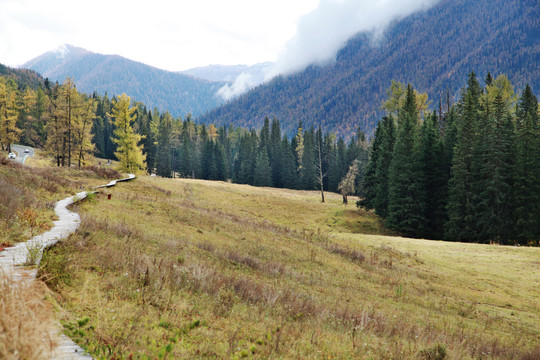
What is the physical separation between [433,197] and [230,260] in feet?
128

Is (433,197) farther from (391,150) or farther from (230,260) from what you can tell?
(230,260)

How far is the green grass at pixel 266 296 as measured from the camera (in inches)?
206

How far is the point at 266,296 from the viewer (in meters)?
8.34

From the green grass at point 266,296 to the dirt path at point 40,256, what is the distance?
0.31 m

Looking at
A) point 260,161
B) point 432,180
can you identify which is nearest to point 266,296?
point 432,180

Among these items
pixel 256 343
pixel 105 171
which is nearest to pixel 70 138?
pixel 105 171

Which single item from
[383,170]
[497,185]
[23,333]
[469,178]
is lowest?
[23,333]

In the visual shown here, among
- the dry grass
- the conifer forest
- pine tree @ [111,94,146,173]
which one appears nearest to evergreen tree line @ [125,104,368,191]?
pine tree @ [111,94,146,173]

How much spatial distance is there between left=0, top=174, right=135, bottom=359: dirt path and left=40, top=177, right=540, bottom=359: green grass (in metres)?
0.31

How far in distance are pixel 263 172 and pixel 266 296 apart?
86.0 meters

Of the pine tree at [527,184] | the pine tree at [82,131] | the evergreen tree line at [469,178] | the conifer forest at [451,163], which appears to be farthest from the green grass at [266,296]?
the pine tree at [82,131]

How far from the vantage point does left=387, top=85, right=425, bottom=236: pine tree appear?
4072 cm

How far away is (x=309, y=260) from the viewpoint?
53.7ft

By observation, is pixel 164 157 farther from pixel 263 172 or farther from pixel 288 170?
pixel 288 170
